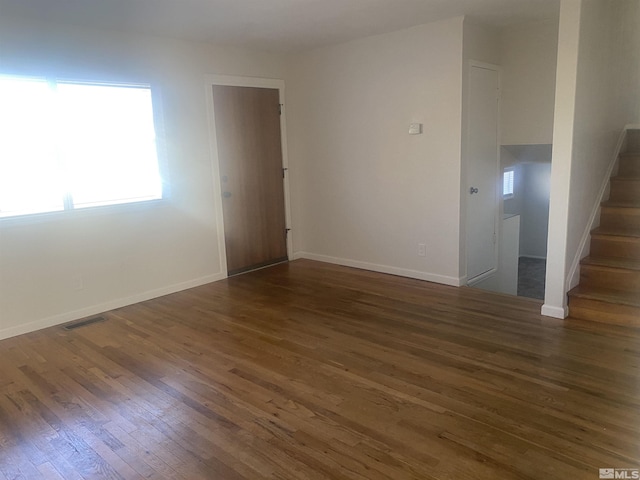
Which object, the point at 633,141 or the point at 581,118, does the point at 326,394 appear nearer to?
the point at 581,118

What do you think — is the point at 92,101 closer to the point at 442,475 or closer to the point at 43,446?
the point at 43,446

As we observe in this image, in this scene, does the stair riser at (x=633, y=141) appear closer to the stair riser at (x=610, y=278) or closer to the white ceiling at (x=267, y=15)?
the white ceiling at (x=267, y=15)

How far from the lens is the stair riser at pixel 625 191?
417 centimetres

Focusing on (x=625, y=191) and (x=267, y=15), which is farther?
(x=625, y=191)

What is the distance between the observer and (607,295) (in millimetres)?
3674

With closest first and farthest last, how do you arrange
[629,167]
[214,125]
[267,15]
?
[267,15] < [629,167] < [214,125]

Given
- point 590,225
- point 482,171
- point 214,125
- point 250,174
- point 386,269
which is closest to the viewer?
point 590,225

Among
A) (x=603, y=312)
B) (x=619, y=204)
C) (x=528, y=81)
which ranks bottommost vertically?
(x=603, y=312)

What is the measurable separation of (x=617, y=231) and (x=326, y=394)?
3033 millimetres

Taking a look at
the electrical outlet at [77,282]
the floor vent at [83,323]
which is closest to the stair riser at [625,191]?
the floor vent at [83,323]

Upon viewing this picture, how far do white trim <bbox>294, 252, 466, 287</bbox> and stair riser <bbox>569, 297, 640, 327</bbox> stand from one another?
1184 mm

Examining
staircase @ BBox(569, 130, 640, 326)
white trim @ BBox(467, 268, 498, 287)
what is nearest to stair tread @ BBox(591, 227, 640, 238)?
staircase @ BBox(569, 130, 640, 326)

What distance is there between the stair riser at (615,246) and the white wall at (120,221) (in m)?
3.75

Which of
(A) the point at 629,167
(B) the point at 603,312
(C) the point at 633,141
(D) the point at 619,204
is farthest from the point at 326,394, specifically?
(C) the point at 633,141
